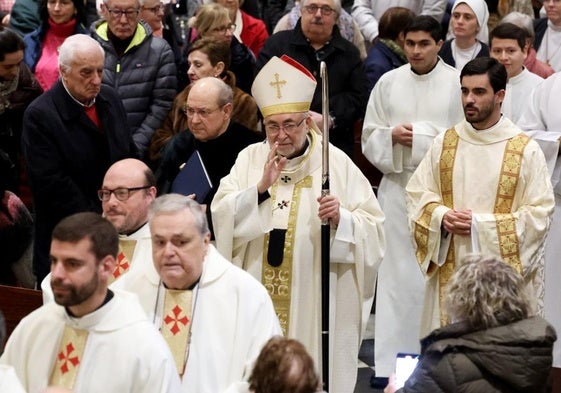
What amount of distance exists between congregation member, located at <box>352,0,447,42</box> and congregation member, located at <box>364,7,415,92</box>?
94 cm

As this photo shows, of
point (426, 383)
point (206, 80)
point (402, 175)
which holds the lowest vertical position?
point (426, 383)

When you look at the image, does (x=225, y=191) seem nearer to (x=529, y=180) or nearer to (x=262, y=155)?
(x=262, y=155)

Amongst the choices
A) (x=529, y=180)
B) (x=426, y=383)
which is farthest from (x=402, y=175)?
(x=426, y=383)

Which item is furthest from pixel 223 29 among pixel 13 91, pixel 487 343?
pixel 487 343

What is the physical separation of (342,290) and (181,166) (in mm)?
1156

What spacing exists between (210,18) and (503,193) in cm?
278

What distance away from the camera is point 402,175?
29.8 ft

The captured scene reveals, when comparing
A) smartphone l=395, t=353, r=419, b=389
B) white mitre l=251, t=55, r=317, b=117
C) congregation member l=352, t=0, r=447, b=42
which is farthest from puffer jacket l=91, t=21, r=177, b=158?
smartphone l=395, t=353, r=419, b=389

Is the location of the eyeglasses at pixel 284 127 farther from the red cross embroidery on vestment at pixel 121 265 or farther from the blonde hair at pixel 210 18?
the blonde hair at pixel 210 18

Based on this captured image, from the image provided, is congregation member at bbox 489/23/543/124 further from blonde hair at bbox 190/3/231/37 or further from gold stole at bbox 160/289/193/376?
gold stole at bbox 160/289/193/376

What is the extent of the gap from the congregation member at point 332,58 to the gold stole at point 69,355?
12.9 ft

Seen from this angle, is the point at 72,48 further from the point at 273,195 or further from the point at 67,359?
the point at 67,359

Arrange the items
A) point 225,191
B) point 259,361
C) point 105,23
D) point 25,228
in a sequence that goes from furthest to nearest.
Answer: point 105,23 → point 25,228 → point 225,191 → point 259,361

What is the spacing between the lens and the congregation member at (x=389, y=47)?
9883mm
